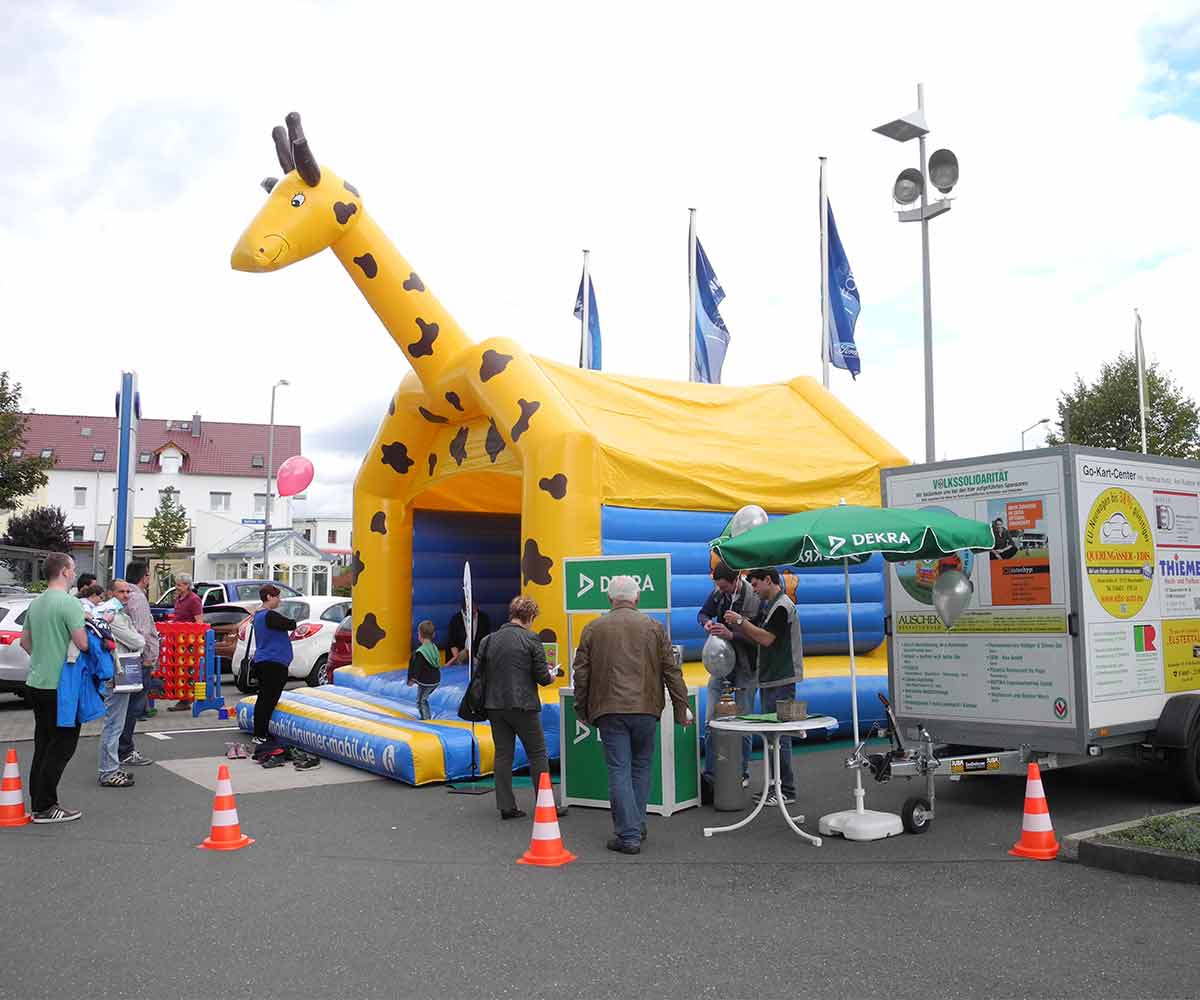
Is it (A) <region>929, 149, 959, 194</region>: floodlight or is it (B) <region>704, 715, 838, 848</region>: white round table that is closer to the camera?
(B) <region>704, 715, 838, 848</region>: white round table

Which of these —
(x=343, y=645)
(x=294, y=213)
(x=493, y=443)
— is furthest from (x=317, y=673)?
(x=294, y=213)

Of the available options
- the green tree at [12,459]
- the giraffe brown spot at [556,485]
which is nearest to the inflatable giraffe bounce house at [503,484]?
the giraffe brown spot at [556,485]

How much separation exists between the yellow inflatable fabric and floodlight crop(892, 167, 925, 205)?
276cm

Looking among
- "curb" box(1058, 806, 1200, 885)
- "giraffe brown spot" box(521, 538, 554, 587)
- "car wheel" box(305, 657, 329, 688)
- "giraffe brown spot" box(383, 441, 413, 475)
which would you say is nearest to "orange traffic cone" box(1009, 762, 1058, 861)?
"curb" box(1058, 806, 1200, 885)

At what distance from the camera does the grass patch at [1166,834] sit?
589 centimetres

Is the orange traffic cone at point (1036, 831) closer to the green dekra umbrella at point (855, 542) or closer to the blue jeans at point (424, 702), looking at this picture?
the green dekra umbrella at point (855, 542)

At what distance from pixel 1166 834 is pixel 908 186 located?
377 inches

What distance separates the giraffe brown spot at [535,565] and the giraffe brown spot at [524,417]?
0.98 meters

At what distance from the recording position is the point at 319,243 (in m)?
10.4

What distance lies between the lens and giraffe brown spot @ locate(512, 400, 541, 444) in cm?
983

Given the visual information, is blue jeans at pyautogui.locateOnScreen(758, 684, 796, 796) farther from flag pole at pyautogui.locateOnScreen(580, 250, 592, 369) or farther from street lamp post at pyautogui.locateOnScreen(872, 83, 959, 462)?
flag pole at pyautogui.locateOnScreen(580, 250, 592, 369)

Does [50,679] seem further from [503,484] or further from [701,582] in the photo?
[503,484]

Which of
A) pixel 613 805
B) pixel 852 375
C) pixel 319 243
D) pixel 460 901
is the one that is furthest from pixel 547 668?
pixel 852 375

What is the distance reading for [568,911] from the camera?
17.7 ft
